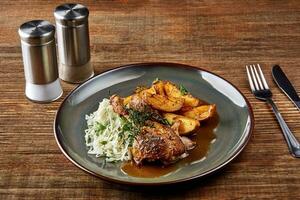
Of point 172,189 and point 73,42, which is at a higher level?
point 73,42

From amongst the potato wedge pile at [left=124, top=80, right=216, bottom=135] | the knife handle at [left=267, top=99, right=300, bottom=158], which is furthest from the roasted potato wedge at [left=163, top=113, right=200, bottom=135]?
the knife handle at [left=267, top=99, right=300, bottom=158]

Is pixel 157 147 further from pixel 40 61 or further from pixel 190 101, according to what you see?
pixel 40 61

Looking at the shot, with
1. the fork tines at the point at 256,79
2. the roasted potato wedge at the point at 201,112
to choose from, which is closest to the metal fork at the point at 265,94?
the fork tines at the point at 256,79

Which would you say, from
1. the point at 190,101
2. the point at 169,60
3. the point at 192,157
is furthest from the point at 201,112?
the point at 169,60

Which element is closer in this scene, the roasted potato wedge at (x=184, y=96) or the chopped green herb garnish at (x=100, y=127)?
the chopped green herb garnish at (x=100, y=127)

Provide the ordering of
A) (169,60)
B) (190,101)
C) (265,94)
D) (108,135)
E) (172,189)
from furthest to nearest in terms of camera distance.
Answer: (169,60), (265,94), (190,101), (108,135), (172,189)

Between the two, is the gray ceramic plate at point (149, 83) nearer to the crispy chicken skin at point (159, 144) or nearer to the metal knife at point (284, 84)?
the crispy chicken skin at point (159, 144)

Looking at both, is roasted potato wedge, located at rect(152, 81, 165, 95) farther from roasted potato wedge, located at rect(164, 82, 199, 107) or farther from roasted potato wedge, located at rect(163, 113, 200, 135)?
roasted potato wedge, located at rect(163, 113, 200, 135)
